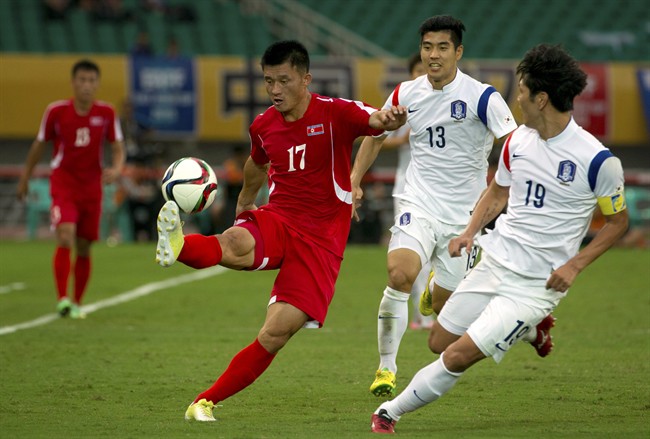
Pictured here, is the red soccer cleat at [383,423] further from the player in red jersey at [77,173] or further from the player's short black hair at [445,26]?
the player in red jersey at [77,173]

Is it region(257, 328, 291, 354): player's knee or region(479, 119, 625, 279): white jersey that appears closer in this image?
region(479, 119, 625, 279): white jersey

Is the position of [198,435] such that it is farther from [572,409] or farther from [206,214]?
[206,214]

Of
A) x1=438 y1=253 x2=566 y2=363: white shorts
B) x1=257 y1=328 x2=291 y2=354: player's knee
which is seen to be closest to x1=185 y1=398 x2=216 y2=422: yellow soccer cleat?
x1=257 y1=328 x2=291 y2=354: player's knee

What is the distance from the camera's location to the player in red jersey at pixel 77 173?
12102 mm

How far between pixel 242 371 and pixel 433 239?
214cm

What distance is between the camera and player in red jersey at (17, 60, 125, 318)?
12.1 metres

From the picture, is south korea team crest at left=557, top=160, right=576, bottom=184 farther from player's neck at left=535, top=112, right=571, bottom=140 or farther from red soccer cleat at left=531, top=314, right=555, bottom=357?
red soccer cleat at left=531, top=314, right=555, bottom=357

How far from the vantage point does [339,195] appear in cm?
711

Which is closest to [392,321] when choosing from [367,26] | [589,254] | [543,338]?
[543,338]

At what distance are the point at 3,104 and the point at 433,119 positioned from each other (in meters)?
19.5

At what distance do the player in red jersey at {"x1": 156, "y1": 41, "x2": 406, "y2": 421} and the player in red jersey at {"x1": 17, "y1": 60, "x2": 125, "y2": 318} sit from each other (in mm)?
5353

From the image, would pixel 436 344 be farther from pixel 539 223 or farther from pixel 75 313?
pixel 75 313

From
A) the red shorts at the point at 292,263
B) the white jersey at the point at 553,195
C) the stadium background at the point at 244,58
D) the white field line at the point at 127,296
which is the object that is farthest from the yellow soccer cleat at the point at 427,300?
the stadium background at the point at 244,58

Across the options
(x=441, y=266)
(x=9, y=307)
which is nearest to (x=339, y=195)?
(x=441, y=266)
